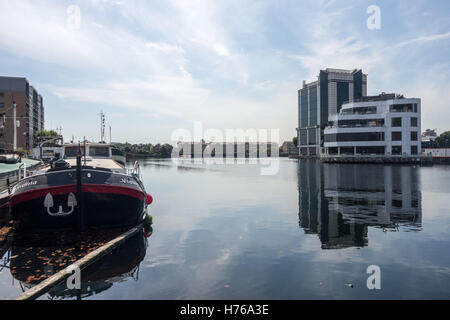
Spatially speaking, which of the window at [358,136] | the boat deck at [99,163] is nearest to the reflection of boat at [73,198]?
the boat deck at [99,163]

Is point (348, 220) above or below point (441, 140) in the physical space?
below

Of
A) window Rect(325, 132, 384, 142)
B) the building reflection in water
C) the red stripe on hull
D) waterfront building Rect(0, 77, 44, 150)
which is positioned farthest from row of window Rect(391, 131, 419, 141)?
waterfront building Rect(0, 77, 44, 150)

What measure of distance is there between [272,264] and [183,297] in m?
4.25

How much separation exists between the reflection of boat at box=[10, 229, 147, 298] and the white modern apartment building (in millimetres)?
109277

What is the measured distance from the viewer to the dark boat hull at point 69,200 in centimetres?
1545

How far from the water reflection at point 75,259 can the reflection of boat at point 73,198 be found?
3.16ft

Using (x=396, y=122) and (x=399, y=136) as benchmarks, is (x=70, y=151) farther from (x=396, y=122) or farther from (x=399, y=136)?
(x=399, y=136)

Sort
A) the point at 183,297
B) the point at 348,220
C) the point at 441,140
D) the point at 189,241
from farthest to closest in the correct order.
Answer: the point at 441,140 < the point at 348,220 < the point at 189,241 < the point at 183,297

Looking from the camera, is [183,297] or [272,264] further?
[272,264]

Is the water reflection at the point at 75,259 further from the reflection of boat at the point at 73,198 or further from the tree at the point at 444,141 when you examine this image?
the tree at the point at 444,141

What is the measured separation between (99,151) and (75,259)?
13.1 meters
